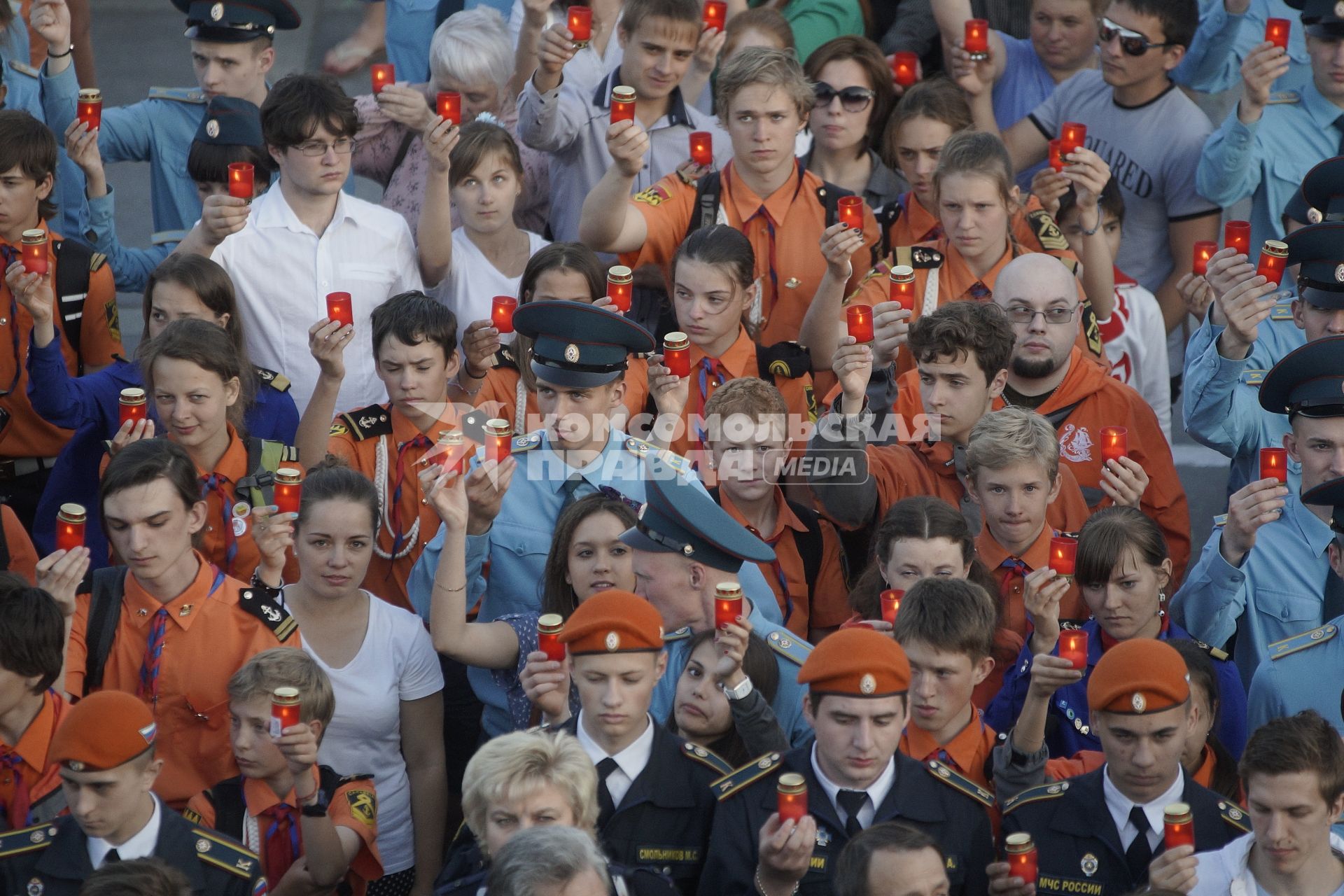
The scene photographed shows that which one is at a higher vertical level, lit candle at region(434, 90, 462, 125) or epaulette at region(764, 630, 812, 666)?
lit candle at region(434, 90, 462, 125)

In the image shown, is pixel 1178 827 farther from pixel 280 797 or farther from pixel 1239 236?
pixel 1239 236

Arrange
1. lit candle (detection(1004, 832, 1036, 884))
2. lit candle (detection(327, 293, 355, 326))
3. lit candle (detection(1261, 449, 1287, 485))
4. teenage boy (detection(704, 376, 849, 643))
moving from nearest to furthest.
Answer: lit candle (detection(1004, 832, 1036, 884)) < lit candle (detection(1261, 449, 1287, 485)) < teenage boy (detection(704, 376, 849, 643)) < lit candle (detection(327, 293, 355, 326))

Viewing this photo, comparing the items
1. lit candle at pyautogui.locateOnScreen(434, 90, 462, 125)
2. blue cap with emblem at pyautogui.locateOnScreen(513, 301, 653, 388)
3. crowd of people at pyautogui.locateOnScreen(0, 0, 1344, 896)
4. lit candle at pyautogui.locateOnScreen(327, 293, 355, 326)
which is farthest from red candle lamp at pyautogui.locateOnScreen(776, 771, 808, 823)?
lit candle at pyautogui.locateOnScreen(434, 90, 462, 125)

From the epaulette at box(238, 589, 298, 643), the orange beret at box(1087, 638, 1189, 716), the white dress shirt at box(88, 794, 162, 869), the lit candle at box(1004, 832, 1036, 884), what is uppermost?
the epaulette at box(238, 589, 298, 643)

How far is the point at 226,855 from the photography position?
4.80 meters

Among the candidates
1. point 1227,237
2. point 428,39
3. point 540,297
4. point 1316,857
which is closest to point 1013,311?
point 1227,237

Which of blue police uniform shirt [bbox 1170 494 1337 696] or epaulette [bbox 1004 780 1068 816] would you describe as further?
blue police uniform shirt [bbox 1170 494 1337 696]

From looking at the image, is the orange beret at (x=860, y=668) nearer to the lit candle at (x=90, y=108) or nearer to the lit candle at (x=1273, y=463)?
the lit candle at (x=1273, y=463)

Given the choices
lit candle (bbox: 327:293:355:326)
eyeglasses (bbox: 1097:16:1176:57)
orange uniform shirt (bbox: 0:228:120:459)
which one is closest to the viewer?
lit candle (bbox: 327:293:355:326)

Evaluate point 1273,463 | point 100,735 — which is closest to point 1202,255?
point 1273,463

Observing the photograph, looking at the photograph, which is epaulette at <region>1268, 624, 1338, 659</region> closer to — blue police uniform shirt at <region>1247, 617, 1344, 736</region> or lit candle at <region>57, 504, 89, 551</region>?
blue police uniform shirt at <region>1247, 617, 1344, 736</region>

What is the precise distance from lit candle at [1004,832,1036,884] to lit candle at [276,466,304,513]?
8.63ft

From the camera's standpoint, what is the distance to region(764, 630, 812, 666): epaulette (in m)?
5.60

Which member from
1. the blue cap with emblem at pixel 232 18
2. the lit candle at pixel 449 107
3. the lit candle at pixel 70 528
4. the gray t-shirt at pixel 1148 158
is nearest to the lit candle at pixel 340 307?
the lit candle at pixel 449 107
